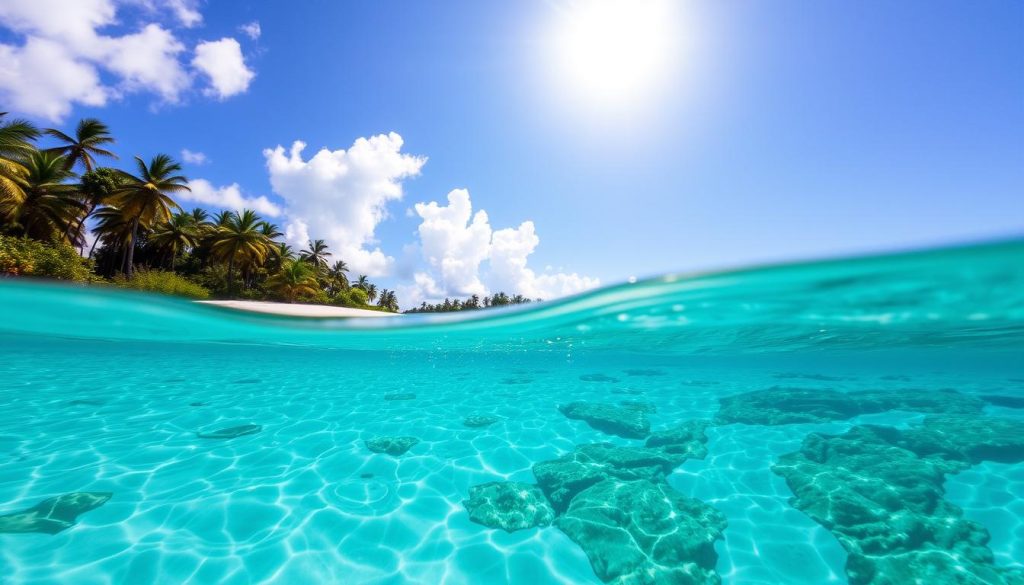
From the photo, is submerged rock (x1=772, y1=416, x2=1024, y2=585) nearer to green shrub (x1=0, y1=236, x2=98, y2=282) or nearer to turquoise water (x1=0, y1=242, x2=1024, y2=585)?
turquoise water (x1=0, y1=242, x2=1024, y2=585)

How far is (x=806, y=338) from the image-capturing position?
37.8 feet

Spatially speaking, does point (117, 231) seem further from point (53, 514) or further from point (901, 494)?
point (901, 494)

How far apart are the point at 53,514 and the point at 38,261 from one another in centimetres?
2095

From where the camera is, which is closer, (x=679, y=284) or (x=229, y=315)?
(x=679, y=284)

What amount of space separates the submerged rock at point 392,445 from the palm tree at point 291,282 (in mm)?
37594

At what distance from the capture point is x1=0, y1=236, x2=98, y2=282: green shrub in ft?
52.9

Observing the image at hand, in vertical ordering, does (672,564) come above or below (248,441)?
below

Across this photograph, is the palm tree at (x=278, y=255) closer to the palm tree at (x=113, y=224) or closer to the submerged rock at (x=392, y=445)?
the palm tree at (x=113, y=224)

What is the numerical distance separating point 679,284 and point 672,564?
365 centimetres

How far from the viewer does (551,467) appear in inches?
258

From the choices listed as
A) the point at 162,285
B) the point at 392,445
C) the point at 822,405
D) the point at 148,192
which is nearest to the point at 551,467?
the point at 392,445

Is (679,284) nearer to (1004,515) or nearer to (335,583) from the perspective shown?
(1004,515)

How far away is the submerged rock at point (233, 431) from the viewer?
7695 mm

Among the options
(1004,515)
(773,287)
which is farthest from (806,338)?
(773,287)
